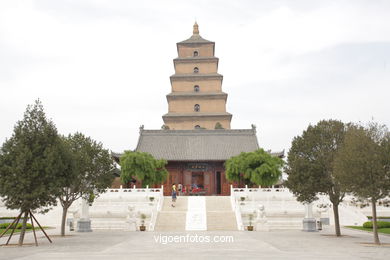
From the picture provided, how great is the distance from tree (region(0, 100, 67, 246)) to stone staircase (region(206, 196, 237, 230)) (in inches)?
451

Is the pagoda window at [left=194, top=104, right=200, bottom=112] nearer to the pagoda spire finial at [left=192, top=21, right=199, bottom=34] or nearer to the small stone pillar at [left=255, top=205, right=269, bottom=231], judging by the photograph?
the pagoda spire finial at [left=192, top=21, right=199, bottom=34]

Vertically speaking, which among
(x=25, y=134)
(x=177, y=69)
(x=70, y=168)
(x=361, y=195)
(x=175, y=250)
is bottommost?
(x=175, y=250)

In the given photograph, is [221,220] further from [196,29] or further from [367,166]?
[196,29]

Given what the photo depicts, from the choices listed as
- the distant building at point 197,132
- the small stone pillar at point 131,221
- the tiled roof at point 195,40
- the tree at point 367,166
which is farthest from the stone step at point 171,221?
Result: the tiled roof at point 195,40

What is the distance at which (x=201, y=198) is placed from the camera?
3338 cm

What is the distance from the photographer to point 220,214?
28516mm

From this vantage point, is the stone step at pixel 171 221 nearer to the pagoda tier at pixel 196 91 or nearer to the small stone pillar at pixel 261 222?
the small stone pillar at pixel 261 222

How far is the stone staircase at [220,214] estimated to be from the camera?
2638 cm

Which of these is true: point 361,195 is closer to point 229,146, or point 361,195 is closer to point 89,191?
point 89,191

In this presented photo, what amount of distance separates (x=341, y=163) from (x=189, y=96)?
1355 inches

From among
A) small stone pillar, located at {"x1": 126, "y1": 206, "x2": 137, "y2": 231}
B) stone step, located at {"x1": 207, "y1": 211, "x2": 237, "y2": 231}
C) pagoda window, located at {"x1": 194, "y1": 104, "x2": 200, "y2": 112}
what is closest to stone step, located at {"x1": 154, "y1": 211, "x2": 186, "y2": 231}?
small stone pillar, located at {"x1": 126, "y1": 206, "x2": 137, "y2": 231}

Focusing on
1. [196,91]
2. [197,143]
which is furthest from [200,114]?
[197,143]

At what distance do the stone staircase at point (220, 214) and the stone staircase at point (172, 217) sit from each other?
156cm

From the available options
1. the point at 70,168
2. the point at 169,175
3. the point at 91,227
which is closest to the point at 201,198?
the point at 91,227
